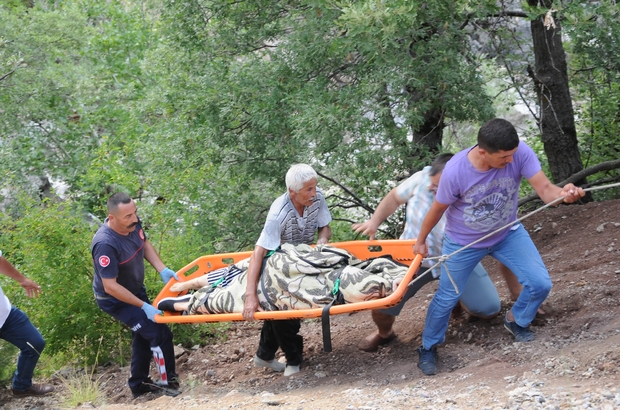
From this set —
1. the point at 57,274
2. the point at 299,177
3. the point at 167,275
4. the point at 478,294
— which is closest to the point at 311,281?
the point at 299,177

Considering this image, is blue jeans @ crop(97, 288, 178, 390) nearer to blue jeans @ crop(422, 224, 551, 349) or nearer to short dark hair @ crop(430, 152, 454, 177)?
blue jeans @ crop(422, 224, 551, 349)

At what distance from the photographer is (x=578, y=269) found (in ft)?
19.3

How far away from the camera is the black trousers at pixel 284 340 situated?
514 cm

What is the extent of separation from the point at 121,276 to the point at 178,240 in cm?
143

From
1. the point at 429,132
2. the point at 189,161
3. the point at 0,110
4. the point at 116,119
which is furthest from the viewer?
the point at 116,119

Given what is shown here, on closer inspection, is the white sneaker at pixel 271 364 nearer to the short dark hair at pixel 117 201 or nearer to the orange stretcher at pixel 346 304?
the orange stretcher at pixel 346 304

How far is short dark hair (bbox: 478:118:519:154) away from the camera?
3.92m

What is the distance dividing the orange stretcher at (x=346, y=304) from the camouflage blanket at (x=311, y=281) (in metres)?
0.15

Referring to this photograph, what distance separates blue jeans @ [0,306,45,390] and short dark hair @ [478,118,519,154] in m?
3.65

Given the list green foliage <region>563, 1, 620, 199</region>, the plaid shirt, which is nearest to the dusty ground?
the plaid shirt

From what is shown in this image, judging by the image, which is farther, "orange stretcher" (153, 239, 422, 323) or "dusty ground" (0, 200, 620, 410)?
"orange stretcher" (153, 239, 422, 323)

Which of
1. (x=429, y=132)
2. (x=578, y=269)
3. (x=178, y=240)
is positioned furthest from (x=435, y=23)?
(x=178, y=240)

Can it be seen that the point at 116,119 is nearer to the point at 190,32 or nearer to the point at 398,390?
the point at 190,32

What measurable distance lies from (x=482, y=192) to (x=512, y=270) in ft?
1.93
